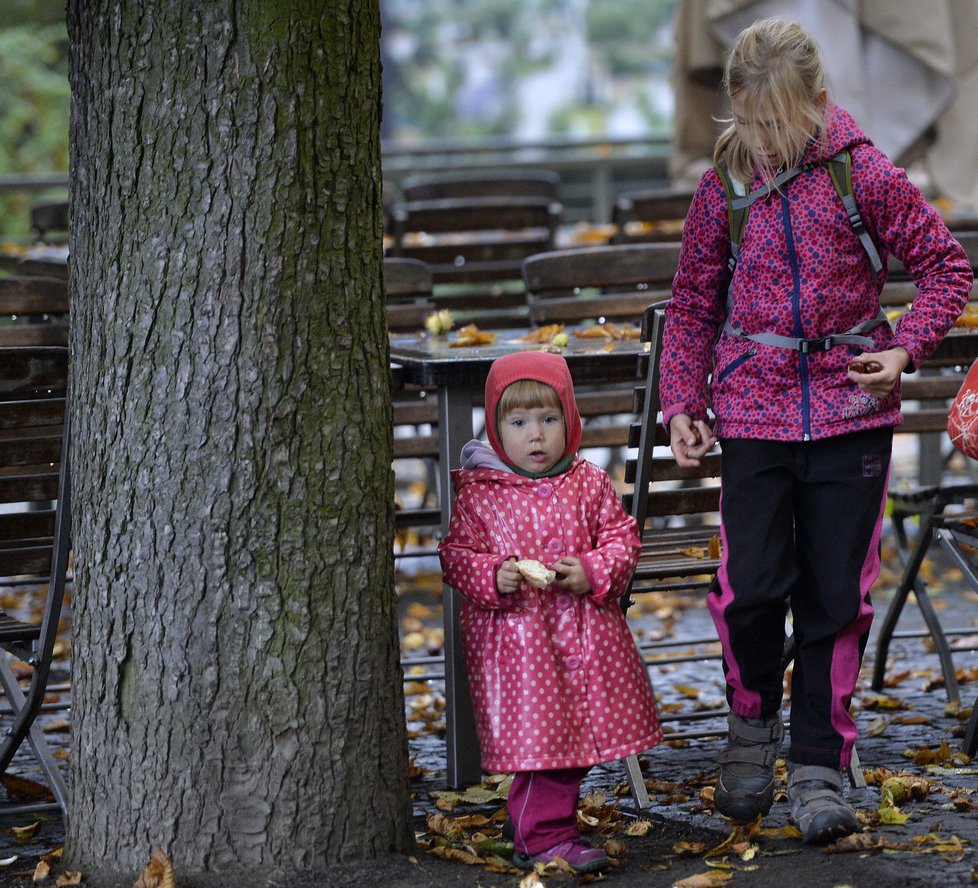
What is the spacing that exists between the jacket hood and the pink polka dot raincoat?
70 cm

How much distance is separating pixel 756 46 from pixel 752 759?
4.98ft

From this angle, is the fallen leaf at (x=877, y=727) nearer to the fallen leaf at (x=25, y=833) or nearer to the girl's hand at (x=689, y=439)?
the girl's hand at (x=689, y=439)

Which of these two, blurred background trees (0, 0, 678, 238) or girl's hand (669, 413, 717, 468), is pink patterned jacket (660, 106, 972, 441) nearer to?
Result: girl's hand (669, 413, 717, 468)

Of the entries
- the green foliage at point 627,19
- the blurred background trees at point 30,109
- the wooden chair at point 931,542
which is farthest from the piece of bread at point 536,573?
the green foliage at point 627,19

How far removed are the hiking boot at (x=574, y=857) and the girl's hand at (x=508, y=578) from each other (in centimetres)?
53

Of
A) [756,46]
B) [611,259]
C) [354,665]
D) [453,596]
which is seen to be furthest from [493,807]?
[611,259]

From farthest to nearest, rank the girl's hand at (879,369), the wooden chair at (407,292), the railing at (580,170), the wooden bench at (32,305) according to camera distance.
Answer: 1. the railing at (580,170)
2. the wooden chair at (407,292)
3. the wooden bench at (32,305)
4. the girl's hand at (879,369)

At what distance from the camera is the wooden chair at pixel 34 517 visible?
3619 mm

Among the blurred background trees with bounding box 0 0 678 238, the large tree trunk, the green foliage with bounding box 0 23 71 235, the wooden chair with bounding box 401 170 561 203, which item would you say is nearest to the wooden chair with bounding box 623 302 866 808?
the large tree trunk

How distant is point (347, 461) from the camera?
3.16 metres

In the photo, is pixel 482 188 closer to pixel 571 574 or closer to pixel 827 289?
pixel 827 289

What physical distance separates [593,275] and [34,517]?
2.20 metres

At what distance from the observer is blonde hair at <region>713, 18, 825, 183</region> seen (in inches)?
127

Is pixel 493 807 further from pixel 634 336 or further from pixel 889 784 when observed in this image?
pixel 634 336
